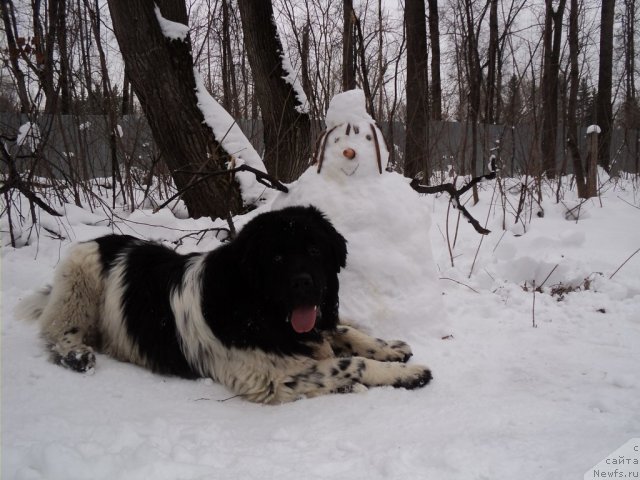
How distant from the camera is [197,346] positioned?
262 cm

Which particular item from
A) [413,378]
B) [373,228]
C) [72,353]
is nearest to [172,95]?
[373,228]

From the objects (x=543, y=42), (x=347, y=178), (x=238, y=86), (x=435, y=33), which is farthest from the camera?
(x=435, y=33)

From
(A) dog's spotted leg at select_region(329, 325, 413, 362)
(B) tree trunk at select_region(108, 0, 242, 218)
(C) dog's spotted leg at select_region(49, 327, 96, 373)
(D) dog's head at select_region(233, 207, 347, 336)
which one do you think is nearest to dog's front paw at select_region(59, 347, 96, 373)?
(C) dog's spotted leg at select_region(49, 327, 96, 373)

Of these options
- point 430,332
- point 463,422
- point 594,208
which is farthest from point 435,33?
point 463,422

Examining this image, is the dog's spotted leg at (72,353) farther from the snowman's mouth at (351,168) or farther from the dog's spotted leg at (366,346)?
the snowman's mouth at (351,168)

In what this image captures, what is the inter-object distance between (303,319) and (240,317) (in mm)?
398

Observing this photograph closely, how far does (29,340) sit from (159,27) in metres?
Answer: 4.04

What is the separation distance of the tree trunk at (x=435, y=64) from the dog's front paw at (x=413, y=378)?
8.30 meters

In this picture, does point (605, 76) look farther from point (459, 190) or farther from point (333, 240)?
point (333, 240)

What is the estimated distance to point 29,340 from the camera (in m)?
2.89

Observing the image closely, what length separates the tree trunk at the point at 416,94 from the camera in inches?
307

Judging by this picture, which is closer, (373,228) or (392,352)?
(392,352)

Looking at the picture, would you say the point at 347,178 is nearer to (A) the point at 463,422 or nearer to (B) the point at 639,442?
(A) the point at 463,422

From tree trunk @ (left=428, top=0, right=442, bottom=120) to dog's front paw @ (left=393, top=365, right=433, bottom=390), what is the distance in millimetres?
8296
